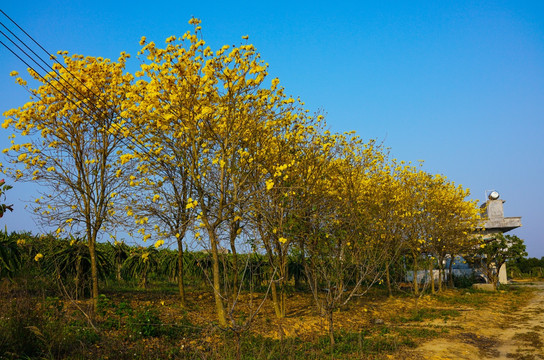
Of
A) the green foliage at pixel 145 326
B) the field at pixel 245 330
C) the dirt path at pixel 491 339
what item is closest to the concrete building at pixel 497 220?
the field at pixel 245 330

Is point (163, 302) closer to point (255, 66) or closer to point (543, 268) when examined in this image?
point (255, 66)

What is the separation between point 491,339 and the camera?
13.2 meters

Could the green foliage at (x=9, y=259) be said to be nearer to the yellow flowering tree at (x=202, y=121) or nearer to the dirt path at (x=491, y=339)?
the yellow flowering tree at (x=202, y=121)

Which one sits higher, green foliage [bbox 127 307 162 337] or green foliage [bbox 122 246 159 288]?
green foliage [bbox 122 246 159 288]

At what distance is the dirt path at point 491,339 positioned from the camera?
10875 mm

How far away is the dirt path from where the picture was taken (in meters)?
10.9

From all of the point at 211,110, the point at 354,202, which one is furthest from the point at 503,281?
the point at 211,110

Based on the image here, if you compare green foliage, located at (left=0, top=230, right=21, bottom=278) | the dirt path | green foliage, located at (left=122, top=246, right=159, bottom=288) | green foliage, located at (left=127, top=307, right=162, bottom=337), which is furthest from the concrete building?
green foliage, located at (left=0, top=230, right=21, bottom=278)

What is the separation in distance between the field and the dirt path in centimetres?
3

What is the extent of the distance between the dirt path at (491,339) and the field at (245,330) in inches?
1.1

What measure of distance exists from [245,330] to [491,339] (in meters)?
10.3

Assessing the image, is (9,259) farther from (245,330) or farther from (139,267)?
(245,330)

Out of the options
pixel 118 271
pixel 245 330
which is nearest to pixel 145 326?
pixel 245 330

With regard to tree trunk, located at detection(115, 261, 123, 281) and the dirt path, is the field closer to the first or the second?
the dirt path
